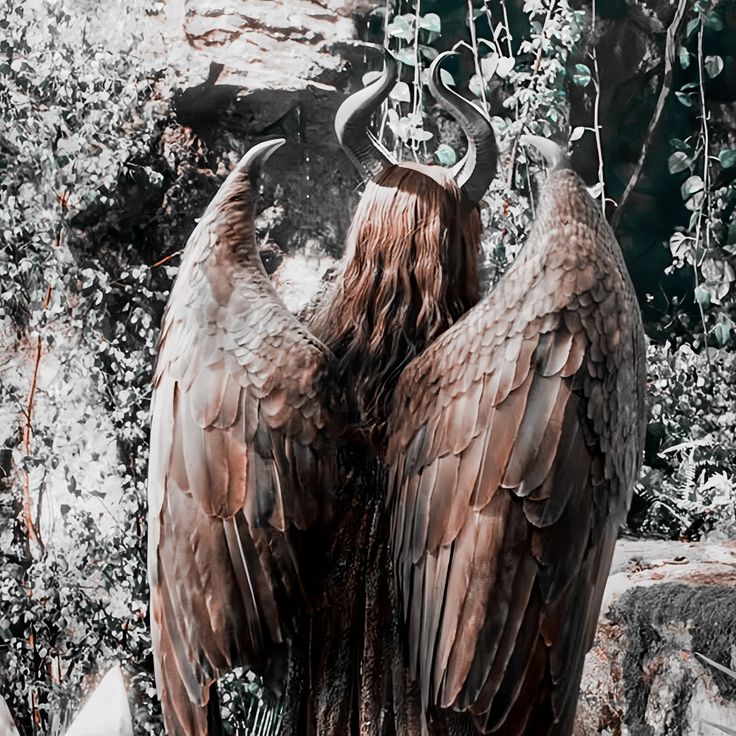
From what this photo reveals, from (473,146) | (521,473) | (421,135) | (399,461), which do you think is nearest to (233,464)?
(399,461)

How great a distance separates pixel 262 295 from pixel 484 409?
0.25 meters

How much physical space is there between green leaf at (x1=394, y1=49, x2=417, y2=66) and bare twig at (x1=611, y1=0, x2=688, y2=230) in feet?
1.35

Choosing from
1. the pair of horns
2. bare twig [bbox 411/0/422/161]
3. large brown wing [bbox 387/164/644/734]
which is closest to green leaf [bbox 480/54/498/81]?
bare twig [bbox 411/0/422/161]

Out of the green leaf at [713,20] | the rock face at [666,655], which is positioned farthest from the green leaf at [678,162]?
the rock face at [666,655]

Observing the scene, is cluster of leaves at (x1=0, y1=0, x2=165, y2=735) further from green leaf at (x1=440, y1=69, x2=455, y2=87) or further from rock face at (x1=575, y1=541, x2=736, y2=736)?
rock face at (x1=575, y1=541, x2=736, y2=736)

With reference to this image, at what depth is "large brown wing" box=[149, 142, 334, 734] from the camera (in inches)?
41.8

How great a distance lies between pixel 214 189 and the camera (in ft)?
6.42

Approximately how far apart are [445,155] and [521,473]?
1.01 meters

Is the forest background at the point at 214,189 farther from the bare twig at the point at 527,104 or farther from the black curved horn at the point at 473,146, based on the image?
the black curved horn at the point at 473,146

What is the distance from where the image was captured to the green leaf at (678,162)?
1.81 meters

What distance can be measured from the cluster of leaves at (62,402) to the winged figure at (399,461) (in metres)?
0.91

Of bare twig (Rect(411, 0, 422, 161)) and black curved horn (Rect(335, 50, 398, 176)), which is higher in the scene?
bare twig (Rect(411, 0, 422, 161))

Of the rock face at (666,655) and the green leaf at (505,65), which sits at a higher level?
the green leaf at (505,65)

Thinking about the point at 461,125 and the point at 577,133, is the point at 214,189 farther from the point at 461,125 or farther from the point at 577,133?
the point at 461,125
